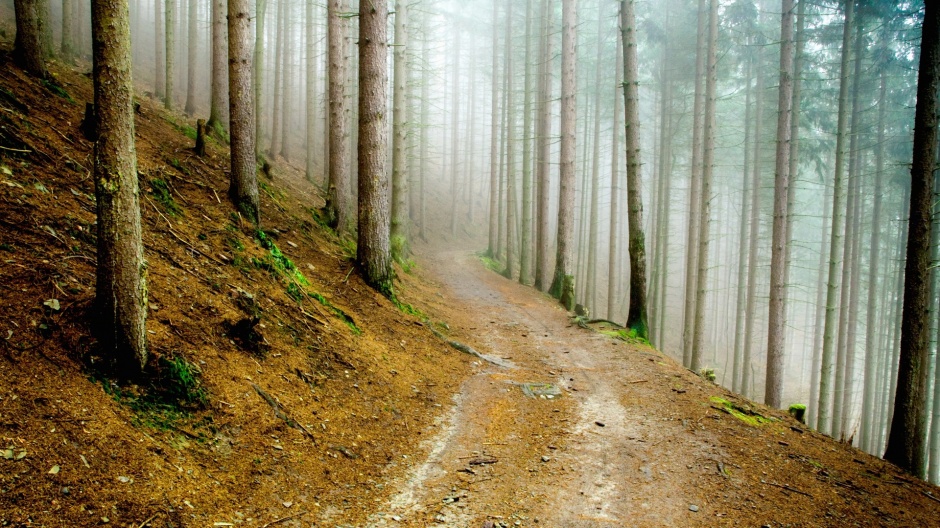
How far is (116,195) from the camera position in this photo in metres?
3.35

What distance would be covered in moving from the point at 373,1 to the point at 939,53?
903 cm

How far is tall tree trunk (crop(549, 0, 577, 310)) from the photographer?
13.9 metres

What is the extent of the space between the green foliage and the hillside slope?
0.03 m

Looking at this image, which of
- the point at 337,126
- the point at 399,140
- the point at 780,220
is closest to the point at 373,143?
the point at 337,126

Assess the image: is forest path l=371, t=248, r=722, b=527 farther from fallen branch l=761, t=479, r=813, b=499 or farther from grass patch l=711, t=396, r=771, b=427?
fallen branch l=761, t=479, r=813, b=499

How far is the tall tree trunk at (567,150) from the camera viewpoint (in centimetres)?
1394

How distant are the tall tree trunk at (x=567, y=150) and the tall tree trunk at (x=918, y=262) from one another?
25.9 ft

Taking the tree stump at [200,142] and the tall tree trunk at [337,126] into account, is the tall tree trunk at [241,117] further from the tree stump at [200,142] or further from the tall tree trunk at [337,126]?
the tall tree trunk at [337,126]

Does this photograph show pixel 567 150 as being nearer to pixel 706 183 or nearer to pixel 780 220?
pixel 706 183

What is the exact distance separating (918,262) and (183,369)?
9.87 metres

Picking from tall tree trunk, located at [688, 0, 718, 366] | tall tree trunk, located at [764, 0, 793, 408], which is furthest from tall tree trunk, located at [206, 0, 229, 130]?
tall tree trunk, located at [764, 0, 793, 408]

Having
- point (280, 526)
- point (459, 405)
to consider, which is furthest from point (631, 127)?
point (280, 526)

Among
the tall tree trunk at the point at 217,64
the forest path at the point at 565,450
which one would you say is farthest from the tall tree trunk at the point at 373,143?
the tall tree trunk at the point at 217,64

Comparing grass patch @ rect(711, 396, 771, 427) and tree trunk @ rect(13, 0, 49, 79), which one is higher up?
tree trunk @ rect(13, 0, 49, 79)
